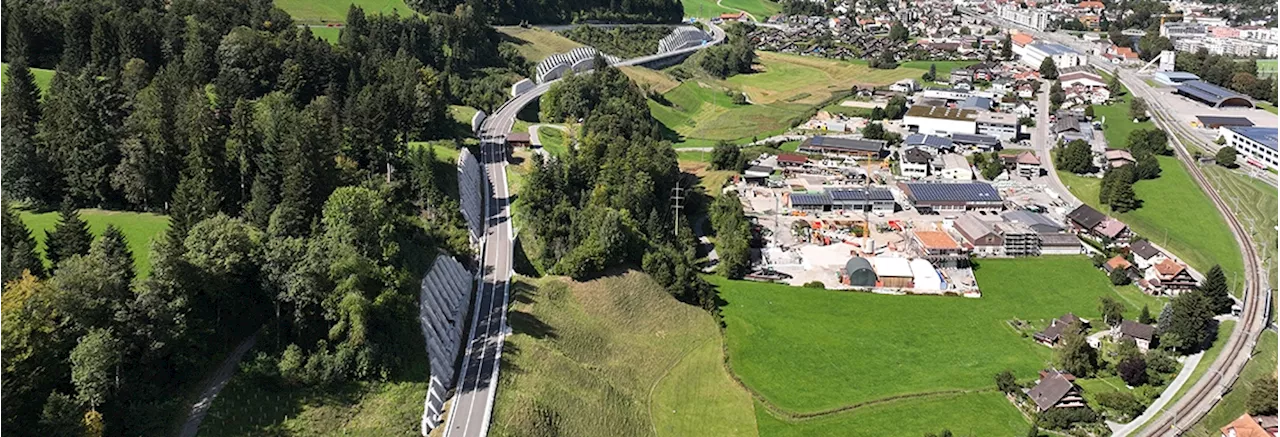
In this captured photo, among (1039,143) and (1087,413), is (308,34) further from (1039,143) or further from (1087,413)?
(1039,143)

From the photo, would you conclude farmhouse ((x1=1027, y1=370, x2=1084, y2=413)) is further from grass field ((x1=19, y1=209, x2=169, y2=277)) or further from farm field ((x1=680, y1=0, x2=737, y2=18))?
farm field ((x1=680, y1=0, x2=737, y2=18))

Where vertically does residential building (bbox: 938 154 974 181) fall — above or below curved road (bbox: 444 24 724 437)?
below

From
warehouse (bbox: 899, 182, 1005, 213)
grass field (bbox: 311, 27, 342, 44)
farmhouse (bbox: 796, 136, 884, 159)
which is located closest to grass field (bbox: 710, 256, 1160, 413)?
warehouse (bbox: 899, 182, 1005, 213)

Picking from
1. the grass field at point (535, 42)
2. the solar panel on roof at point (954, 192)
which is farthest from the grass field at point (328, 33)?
the solar panel on roof at point (954, 192)

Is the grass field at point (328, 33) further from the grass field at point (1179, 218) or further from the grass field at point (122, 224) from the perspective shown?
the grass field at point (1179, 218)

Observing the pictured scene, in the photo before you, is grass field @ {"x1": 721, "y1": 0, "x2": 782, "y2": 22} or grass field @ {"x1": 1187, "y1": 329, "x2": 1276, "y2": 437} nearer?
grass field @ {"x1": 1187, "y1": 329, "x2": 1276, "y2": 437}

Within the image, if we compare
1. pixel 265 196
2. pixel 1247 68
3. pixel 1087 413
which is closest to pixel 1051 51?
pixel 1247 68

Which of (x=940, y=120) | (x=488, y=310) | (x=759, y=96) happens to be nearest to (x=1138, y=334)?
(x=488, y=310)
